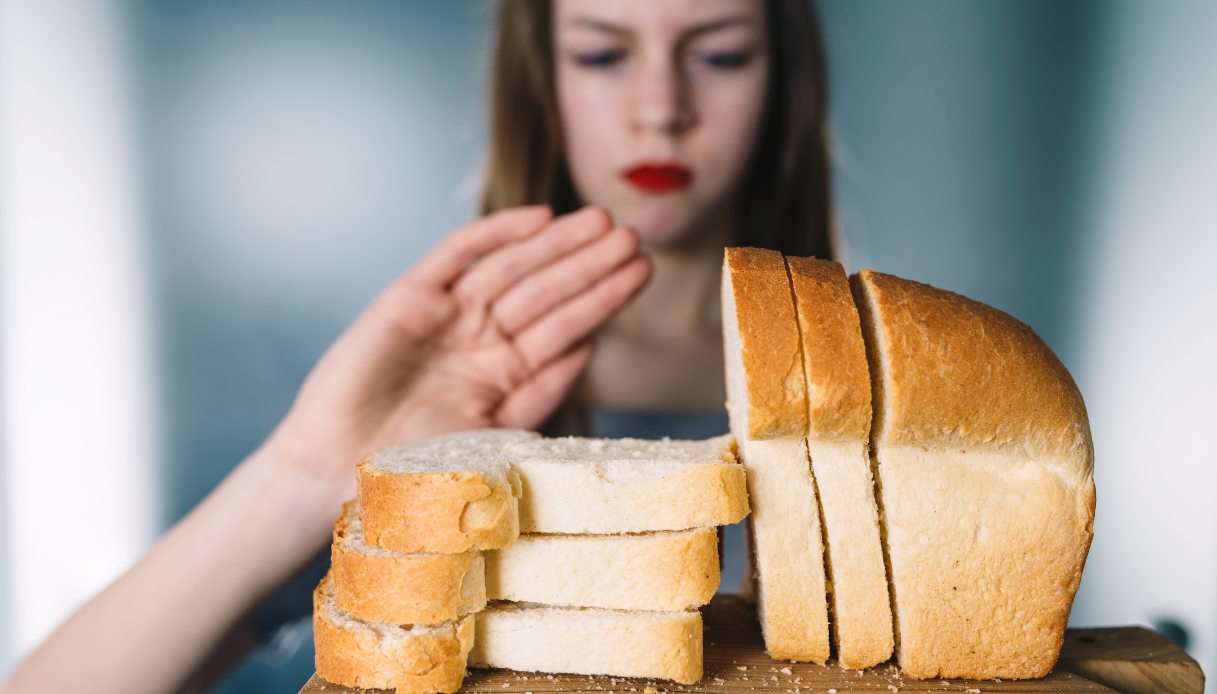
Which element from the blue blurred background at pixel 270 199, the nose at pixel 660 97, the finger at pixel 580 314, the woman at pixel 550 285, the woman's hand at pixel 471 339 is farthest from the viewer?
the blue blurred background at pixel 270 199

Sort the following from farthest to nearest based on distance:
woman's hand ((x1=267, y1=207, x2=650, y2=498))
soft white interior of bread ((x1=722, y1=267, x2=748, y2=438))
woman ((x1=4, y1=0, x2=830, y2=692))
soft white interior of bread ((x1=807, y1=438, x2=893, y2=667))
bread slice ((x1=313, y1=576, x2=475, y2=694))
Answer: woman's hand ((x1=267, y1=207, x2=650, y2=498))
woman ((x1=4, y1=0, x2=830, y2=692))
soft white interior of bread ((x1=722, y1=267, x2=748, y2=438))
soft white interior of bread ((x1=807, y1=438, x2=893, y2=667))
bread slice ((x1=313, y1=576, x2=475, y2=694))

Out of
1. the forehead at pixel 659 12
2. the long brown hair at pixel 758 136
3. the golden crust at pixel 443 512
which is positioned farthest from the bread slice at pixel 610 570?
the long brown hair at pixel 758 136

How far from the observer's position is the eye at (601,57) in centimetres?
282

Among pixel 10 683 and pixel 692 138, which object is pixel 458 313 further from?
pixel 10 683

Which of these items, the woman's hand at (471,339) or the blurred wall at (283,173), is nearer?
the woman's hand at (471,339)

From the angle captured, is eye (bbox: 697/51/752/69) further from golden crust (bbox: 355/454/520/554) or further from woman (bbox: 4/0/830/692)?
golden crust (bbox: 355/454/520/554)

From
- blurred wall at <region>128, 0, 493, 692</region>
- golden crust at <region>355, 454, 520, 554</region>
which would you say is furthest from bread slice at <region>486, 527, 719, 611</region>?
blurred wall at <region>128, 0, 493, 692</region>

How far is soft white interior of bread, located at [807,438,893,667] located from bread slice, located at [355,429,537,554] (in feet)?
1.94

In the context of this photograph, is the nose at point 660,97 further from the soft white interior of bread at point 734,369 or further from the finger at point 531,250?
the soft white interior of bread at point 734,369

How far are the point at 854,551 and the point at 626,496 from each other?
449 mm

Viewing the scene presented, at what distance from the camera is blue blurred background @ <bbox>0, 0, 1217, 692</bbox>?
3502 mm

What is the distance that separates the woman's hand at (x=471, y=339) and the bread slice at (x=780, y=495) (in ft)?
2.94

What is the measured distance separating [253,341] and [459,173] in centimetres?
118

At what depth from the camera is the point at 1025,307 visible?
353cm
